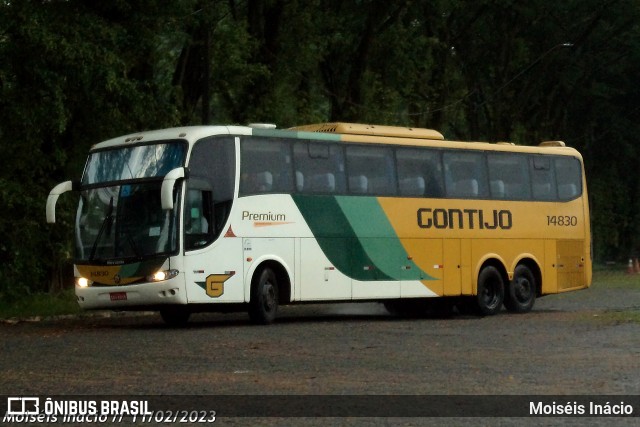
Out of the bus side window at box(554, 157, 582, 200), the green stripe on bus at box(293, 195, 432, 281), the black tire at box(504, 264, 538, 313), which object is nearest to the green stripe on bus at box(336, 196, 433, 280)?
the green stripe on bus at box(293, 195, 432, 281)

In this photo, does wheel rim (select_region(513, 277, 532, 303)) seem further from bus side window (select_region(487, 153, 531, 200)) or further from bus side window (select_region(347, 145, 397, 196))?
bus side window (select_region(347, 145, 397, 196))

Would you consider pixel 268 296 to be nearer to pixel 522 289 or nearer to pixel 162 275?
pixel 162 275

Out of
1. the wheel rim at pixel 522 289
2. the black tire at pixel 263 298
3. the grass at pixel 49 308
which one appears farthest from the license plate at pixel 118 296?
the wheel rim at pixel 522 289

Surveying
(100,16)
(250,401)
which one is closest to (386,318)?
(100,16)

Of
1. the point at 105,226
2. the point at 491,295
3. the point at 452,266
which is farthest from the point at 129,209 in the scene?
the point at 491,295

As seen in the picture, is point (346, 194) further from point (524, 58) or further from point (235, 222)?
point (524, 58)

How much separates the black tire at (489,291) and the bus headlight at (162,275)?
306 inches

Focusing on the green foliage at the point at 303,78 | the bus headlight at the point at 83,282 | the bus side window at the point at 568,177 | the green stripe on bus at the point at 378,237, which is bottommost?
the bus headlight at the point at 83,282

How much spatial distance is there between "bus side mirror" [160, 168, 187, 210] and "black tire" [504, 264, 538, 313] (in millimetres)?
9103

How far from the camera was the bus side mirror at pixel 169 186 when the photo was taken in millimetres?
23297

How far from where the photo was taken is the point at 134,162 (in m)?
25.3

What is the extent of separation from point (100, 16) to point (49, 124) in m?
2.78

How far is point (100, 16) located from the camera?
29.9 meters

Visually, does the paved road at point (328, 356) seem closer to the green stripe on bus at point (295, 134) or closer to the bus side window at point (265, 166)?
the bus side window at point (265, 166)
